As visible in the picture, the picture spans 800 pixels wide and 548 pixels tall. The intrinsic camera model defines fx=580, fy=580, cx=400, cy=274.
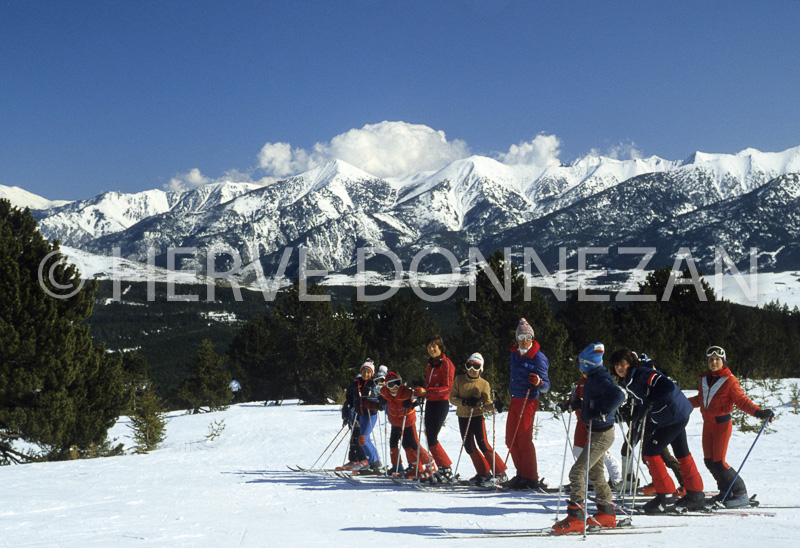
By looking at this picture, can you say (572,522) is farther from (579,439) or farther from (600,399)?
(579,439)

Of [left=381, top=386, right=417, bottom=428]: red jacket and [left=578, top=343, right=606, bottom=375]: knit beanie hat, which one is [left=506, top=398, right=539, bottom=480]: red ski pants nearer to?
[left=381, top=386, right=417, bottom=428]: red jacket

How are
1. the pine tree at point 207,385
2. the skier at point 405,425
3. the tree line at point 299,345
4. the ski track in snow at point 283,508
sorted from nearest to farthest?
the ski track in snow at point 283,508 → the skier at point 405,425 → the tree line at point 299,345 → the pine tree at point 207,385

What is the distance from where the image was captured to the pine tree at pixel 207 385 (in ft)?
125

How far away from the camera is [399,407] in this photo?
28.4 ft

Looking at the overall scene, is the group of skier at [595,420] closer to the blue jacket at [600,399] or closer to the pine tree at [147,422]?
the blue jacket at [600,399]

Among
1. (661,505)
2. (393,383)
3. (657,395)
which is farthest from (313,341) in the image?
(657,395)

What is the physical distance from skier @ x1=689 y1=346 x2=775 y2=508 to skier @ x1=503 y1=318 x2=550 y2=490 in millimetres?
1790

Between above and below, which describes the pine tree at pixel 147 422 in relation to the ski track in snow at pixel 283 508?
below

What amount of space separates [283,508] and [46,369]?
10.3 metres

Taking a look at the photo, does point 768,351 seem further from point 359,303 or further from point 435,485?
point 435,485

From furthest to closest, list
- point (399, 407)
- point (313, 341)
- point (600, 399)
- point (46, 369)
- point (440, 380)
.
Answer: point (313, 341) < point (46, 369) < point (399, 407) < point (440, 380) < point (600, 399)

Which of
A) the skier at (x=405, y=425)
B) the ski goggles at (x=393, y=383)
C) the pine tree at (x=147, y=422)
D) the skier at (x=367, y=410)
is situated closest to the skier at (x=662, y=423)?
the skier at (x=405, y=425)

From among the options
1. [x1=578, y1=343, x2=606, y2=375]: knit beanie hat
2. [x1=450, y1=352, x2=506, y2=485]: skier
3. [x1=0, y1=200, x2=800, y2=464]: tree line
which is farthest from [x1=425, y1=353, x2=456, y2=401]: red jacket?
[x1=578, y1=343, x2=606, y2=375]: knit beanie hat

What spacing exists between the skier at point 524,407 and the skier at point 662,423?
51.1 inches
